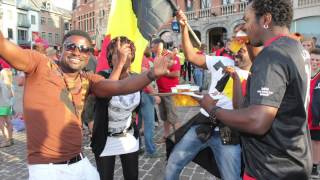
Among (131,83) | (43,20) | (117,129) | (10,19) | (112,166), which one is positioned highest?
(43,20)

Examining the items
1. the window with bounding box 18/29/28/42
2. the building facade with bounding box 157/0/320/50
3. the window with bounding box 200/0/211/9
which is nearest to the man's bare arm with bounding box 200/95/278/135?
the building facade with bounding box 157/0/320/50

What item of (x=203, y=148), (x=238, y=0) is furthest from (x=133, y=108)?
(x=238, y=0)

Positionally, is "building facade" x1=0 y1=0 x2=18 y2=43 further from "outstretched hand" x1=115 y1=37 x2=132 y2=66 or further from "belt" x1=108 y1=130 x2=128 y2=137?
"belt" x1=108 y1=130 x2=128 y2=137

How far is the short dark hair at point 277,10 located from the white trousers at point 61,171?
5.36 feet

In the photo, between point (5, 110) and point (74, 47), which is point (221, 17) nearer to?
point (5, 110)

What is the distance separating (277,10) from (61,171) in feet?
5.88

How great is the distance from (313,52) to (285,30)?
124 inches

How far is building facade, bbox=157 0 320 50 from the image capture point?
66.2ft

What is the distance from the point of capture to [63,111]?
240 centimetres

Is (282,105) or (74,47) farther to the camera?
(74,47)

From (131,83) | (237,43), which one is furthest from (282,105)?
(237,43)

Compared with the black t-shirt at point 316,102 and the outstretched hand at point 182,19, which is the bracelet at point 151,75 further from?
the black t-shirt at point 316,102

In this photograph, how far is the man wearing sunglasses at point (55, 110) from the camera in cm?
231

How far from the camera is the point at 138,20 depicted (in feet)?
13.8
